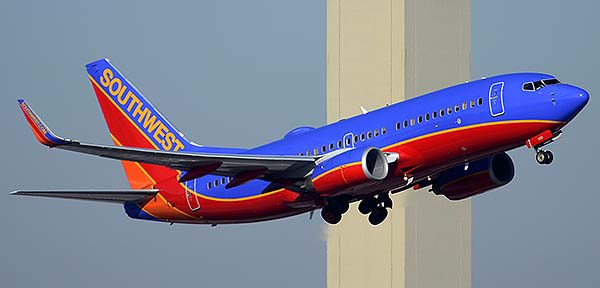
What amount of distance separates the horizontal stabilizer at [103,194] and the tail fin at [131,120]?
A: 73.0 inches

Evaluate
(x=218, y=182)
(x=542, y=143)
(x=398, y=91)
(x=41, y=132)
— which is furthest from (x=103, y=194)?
(x=398, y=91)

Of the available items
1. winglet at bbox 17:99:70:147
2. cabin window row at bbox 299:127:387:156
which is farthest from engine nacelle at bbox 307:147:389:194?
winglet at bbox 17:99:70:147

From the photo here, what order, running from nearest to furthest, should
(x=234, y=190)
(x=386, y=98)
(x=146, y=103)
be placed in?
(x=234, y=190)
(x=146, y=103)
(x=386, y=98)

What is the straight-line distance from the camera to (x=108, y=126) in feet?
261

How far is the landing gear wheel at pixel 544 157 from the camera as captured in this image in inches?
2467

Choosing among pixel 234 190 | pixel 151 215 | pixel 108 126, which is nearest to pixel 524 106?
pixel 234 190

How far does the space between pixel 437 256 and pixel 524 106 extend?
5185 cm

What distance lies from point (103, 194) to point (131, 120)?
24.0 ft

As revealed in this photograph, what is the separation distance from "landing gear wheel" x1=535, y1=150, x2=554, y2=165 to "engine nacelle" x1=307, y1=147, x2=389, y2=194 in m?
5.67

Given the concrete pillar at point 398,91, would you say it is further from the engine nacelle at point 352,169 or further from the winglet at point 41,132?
the winglet at point 41,132

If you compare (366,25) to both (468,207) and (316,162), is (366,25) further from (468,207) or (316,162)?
(316,162)

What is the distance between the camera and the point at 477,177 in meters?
70.4

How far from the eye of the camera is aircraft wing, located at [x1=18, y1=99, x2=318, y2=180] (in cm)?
6038

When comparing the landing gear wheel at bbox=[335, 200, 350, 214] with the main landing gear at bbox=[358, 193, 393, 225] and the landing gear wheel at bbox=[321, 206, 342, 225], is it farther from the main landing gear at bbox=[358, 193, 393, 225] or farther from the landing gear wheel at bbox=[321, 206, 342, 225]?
the main landing gear at bbox=[358, 193, 393, 225]
